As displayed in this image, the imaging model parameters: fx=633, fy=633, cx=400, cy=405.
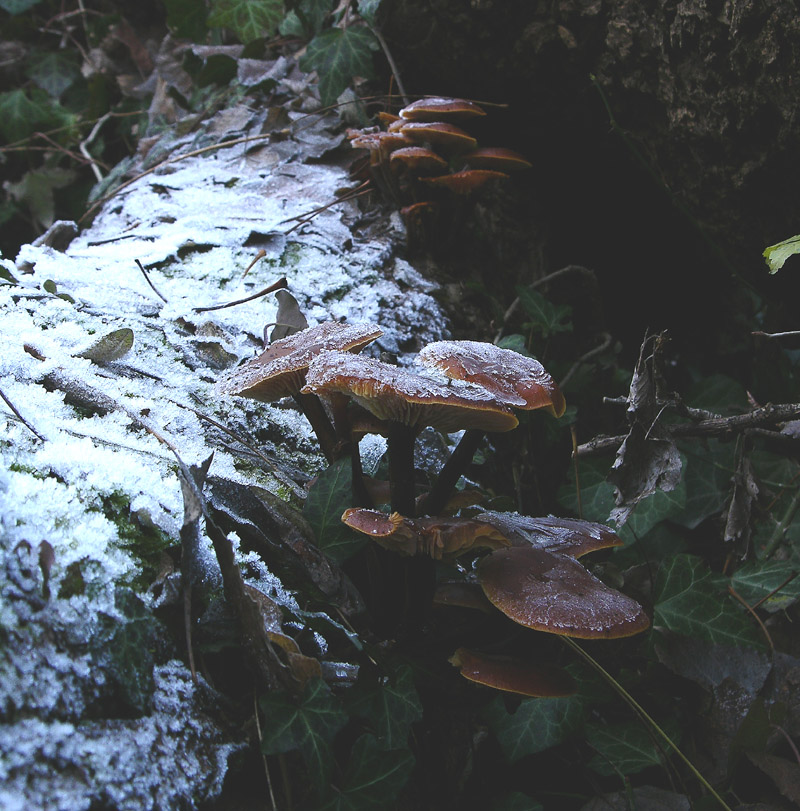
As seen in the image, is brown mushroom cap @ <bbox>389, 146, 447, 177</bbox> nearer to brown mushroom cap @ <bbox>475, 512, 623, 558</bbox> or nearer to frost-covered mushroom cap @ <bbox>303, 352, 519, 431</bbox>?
frost-covered mushroom cap @ <bbox>303, 352, 519, 431</bbox>

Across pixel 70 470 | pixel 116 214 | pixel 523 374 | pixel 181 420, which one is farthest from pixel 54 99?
pixel 523 374

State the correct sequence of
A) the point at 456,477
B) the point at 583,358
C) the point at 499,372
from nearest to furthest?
the point at 499,372, the point at 456,477, the point at 583,358

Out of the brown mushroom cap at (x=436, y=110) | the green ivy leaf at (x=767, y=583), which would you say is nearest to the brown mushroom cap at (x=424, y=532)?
the green ivy leaf at (x=767, y=583)

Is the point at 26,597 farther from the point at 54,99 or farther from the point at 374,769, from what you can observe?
the point at 54,99

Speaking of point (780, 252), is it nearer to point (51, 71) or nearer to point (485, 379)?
point (485, 379)

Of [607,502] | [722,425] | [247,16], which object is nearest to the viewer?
[722,425]

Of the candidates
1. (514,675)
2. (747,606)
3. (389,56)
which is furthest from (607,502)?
(389,56)
